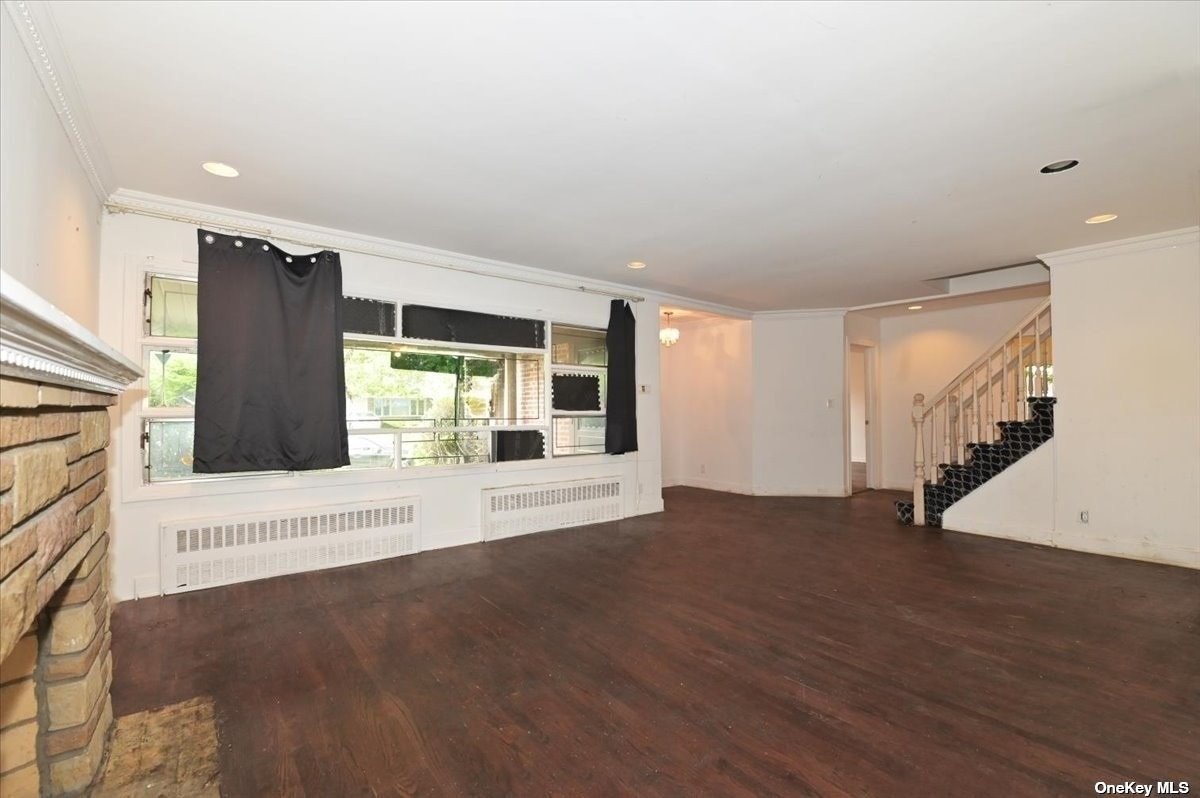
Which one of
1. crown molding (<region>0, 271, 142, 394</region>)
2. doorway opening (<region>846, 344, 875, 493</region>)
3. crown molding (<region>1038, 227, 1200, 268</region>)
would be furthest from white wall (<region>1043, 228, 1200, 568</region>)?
crown molding (<region>0, 271, 142, 394</region>)

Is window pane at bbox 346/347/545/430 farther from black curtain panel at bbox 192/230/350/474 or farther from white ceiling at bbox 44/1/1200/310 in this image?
white ceiling at bbox 44/1/1200/310

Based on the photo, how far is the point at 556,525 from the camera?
5406 mm

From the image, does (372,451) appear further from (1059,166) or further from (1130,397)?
(1130,397)

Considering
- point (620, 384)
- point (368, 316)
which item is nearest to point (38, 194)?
point (368, 316)

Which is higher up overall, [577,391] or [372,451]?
[577,391]

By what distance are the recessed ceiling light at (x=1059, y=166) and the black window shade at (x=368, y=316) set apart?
464 centimetres

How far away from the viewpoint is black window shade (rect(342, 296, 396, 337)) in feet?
13.9

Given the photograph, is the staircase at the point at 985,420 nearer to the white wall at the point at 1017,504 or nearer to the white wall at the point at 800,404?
the white wall at the point at 1017,504

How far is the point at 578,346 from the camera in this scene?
5746 millimetres

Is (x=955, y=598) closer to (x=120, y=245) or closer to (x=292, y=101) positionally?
(x=292, y=101)

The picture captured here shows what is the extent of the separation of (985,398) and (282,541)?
677 cm

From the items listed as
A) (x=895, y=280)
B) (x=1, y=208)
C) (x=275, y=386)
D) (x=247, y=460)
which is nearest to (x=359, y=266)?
(x=275, y=386)

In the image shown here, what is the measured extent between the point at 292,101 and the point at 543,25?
1.27 m

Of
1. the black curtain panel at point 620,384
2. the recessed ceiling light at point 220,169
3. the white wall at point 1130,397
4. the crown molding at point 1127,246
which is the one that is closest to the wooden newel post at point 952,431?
the white wall at point 1130,397
